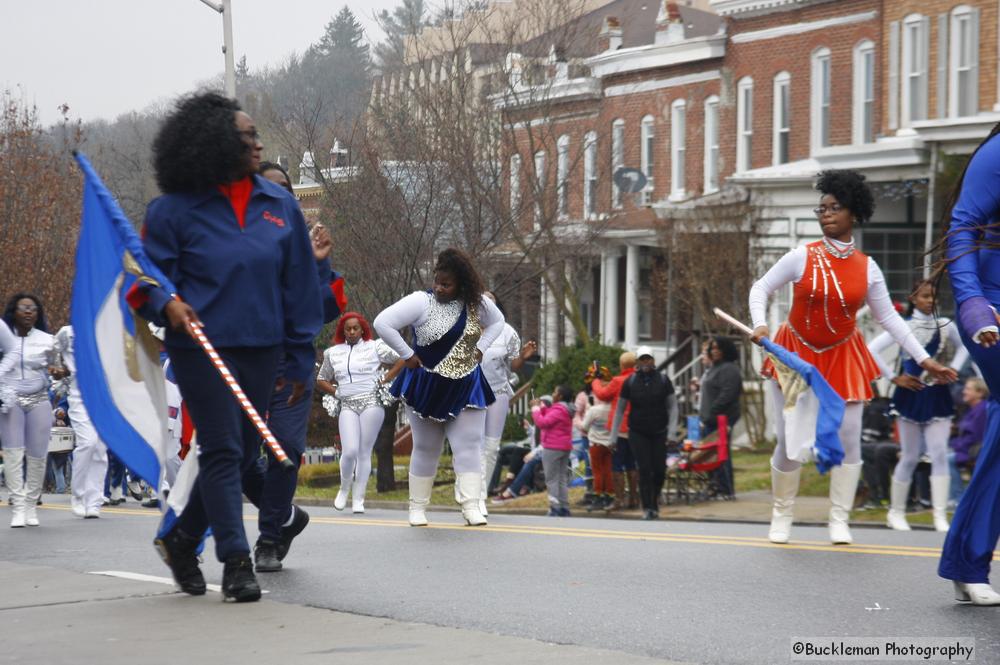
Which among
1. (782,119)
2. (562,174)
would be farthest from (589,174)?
(782,119)

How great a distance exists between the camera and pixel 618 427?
68.3 feet

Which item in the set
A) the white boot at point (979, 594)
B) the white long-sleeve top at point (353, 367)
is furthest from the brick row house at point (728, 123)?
the white boot at point (979, 594)

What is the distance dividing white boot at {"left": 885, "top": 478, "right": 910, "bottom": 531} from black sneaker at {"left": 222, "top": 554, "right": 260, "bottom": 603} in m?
8.42

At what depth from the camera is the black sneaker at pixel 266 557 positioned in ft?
28.2

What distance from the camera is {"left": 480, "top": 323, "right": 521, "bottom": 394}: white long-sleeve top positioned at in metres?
17.8

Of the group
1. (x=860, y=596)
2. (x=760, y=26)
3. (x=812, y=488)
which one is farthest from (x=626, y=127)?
(x=860, y=596)

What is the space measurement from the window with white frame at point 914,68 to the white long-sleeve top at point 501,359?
14.6 meters

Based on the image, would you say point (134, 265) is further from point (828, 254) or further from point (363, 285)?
point (363, 285)

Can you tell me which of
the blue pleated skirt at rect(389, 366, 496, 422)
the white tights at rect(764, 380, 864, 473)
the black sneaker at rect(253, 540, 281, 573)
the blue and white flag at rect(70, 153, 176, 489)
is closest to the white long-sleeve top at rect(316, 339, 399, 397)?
the blue pleated skirt at rect(389, 366, 496, 422)

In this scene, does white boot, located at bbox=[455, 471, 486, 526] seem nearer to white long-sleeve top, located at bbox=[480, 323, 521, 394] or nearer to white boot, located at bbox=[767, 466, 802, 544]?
white boot, located at bbox=[767, 466, 802, 544]

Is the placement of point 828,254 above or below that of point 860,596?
above

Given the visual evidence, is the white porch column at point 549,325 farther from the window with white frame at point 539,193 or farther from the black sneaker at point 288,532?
the black sneaker at point 288,532

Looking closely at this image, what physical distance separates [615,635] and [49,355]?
31.6 ft

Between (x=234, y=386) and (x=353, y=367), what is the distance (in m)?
10.6
